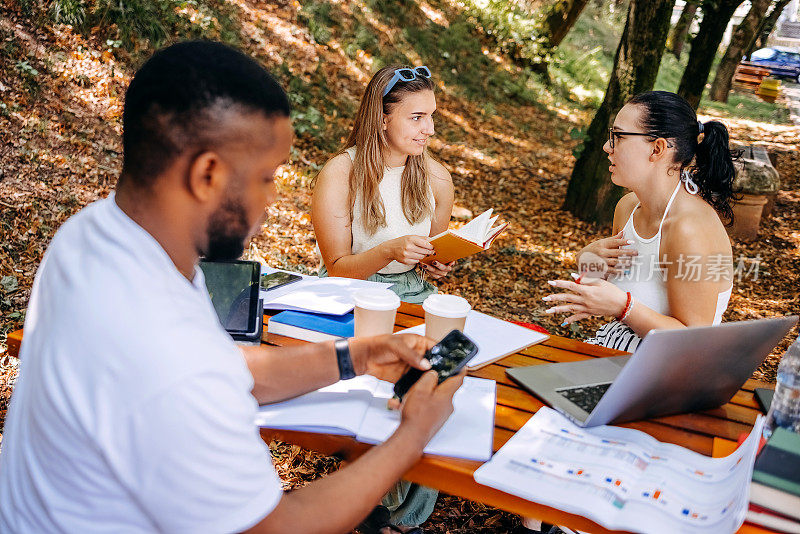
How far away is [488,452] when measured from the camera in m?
1.64

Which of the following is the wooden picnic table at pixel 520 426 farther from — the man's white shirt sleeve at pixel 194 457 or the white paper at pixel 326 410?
the man's white shirt sleeve at pixel 194 457

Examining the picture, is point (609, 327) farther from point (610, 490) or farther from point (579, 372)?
point (610, 490)

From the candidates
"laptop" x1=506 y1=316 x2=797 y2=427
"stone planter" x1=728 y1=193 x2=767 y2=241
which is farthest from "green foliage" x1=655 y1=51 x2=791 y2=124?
"laptop" x1=506 y1=316 x2=797 y2=427

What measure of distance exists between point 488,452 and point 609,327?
5.46ft

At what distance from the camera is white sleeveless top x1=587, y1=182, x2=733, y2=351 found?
9.32 feet

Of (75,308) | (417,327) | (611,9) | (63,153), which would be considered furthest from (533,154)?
(611,9)

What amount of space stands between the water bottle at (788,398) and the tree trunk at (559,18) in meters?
12.0

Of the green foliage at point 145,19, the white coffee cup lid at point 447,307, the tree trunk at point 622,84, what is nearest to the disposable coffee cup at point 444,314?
the white coffee cup lid at point 447,307

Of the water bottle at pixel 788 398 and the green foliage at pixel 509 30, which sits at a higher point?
the green foliage at pixel 509 30

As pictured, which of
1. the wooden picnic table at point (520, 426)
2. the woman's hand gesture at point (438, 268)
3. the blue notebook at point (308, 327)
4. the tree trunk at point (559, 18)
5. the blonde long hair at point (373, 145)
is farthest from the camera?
the tree trunk at point (559, 18)

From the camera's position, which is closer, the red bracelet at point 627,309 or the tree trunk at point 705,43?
the red bracelet at point 627,309

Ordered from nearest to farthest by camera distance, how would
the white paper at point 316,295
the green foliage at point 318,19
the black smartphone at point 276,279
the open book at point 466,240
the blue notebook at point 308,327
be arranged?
the blue notebook at point 308,327, the white paper at point 316,295, the black smartphone at point 276,279, the open book at point 466,240, the green foliage at point 318,19

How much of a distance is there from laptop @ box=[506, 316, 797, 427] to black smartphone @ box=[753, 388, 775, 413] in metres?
0.10

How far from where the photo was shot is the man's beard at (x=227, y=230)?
1.30m
